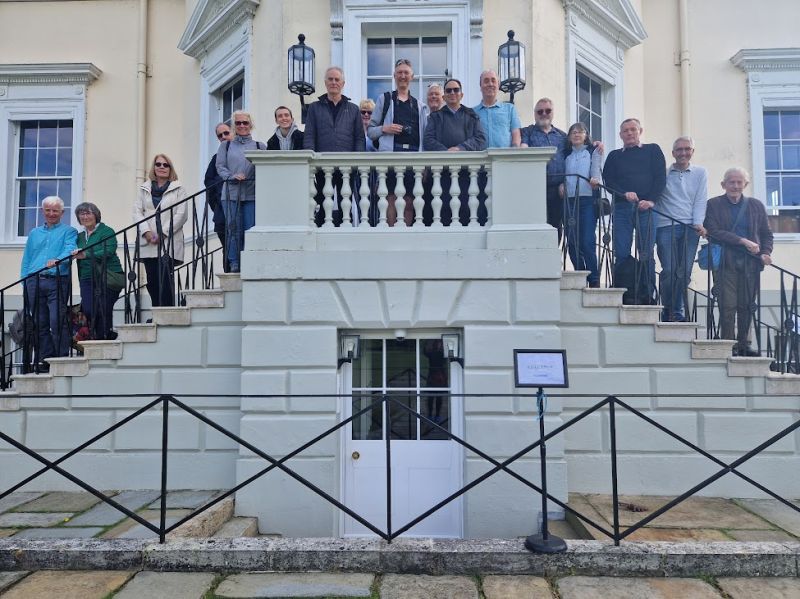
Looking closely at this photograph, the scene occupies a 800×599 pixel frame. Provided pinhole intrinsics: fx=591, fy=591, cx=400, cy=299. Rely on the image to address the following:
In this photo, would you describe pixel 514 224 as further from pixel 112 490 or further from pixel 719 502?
pixel 112 490

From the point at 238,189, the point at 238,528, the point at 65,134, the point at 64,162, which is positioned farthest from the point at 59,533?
the point at 65,134

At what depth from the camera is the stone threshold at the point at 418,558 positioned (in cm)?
382

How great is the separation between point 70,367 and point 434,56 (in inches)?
222

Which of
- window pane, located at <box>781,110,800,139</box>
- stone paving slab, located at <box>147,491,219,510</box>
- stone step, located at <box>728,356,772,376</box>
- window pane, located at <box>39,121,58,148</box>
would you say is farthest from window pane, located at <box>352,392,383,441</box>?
window pane, located at <box>781,110,800,139</box>

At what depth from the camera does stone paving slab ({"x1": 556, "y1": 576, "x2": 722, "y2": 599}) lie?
3.57 meters

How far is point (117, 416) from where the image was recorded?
5793mm

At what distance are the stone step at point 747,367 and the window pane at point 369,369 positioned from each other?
3313 mm

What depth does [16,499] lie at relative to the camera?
18.1 feet

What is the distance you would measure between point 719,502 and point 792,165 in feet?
21.7

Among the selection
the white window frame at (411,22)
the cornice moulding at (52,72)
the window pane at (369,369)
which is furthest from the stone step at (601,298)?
the cornice moulding at (52,72)

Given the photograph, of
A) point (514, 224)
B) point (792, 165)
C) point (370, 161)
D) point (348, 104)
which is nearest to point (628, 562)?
point (514, 224)

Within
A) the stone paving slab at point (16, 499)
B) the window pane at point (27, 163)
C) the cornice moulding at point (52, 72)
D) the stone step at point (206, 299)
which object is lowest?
the stone paving slab at point (16, 499)

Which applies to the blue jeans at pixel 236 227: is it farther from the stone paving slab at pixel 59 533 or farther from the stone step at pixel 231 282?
the stone paving slab at pixel 59 533

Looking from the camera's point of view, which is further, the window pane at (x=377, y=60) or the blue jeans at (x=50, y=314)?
the window pane at (x=377, y=60)
